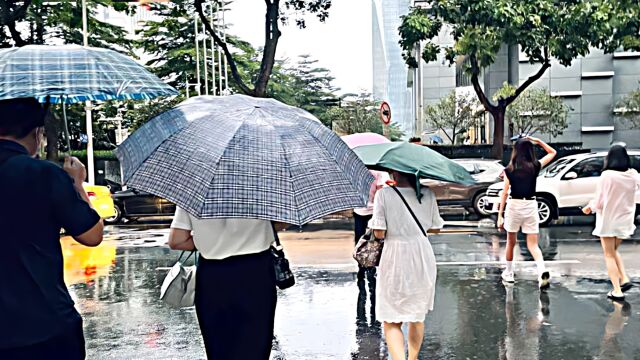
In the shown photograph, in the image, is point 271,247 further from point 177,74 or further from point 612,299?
point 177,74

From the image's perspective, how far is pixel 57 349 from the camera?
10.1ft

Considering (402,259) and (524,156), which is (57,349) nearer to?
(402,259)

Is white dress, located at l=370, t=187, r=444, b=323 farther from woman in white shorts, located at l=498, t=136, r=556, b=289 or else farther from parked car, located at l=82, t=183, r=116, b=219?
parked car, located at l=82, t=183, r=116, b=219

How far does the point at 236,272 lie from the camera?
380 centimetres

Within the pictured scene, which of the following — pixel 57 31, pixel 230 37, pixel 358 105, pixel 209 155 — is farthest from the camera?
pixel 358 105

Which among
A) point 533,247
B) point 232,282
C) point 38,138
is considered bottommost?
point 533,247

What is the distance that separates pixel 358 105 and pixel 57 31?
21.5 metres

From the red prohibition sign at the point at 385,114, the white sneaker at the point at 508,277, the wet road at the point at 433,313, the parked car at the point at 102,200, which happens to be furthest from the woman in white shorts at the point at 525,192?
the parked car at the point at 102,200

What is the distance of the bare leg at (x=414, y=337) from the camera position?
5.50m

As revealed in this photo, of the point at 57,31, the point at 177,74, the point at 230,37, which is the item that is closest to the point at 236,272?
the point at 57,31

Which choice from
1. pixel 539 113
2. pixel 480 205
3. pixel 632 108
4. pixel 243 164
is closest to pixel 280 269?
pixel 243 164

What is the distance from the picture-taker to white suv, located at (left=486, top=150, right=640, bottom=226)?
16.2m

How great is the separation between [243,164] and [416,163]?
2.02m

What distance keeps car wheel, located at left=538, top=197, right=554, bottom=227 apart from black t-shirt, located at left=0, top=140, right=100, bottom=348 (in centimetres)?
1423
